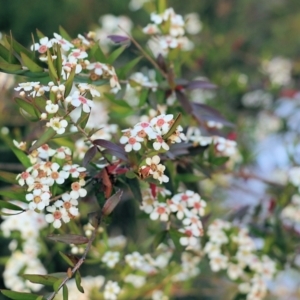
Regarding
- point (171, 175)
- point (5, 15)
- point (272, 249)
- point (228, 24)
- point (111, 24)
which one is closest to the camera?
point (171, 175)

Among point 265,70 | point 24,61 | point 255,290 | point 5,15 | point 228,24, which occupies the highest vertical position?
point 228,24

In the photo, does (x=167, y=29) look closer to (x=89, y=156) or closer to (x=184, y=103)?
(x=184, y=103)

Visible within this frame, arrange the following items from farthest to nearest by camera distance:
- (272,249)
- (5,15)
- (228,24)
Answer: (228,24) → (5,15) → (272,249)

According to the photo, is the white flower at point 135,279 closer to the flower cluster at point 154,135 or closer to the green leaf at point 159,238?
the green leaf at point 159,238

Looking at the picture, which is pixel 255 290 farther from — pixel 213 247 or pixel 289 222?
pixel 289 222

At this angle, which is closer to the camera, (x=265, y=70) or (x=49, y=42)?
(x=49, y=42)

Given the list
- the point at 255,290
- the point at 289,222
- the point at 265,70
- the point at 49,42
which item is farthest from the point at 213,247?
the point at 265,70

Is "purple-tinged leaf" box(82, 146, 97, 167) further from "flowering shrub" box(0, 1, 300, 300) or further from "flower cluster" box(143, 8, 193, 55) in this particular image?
"flower cluster" box(143, 8, 193, 55)
